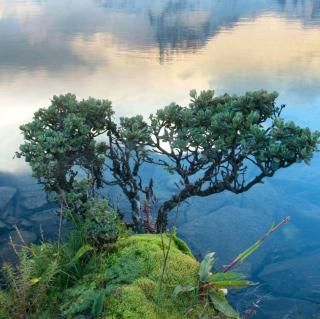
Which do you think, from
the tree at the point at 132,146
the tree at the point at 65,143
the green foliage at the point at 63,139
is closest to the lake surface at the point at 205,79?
the tree at the point at 132,146

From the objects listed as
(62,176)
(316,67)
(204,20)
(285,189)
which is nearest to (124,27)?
(204,20)

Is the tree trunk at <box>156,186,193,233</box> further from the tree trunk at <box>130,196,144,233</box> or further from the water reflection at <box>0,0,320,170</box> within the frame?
the water reflection at <box>0,0,320,170</box>

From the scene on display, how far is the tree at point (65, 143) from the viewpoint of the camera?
8.60 m

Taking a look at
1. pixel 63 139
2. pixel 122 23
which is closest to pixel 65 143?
pixel 63 139

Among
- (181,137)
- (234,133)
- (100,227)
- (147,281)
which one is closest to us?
(147,281)

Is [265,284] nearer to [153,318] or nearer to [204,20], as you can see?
[153,318]

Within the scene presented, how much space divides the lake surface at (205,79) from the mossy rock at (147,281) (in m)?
1.05

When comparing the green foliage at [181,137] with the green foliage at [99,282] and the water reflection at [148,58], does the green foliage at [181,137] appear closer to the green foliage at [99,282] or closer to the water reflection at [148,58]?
the green foliage at [99,282]

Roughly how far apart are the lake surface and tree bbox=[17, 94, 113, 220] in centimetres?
358

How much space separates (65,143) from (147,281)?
330cm

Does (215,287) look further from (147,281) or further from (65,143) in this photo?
(65,143)

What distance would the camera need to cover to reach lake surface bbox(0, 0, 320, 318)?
12.2 metres

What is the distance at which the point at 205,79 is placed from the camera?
2141 cm

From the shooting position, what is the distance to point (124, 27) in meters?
35.9
